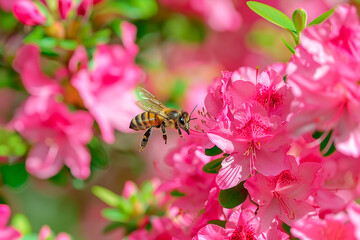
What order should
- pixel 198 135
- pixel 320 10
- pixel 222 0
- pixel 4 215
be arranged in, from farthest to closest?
pixel 320 10 → pixel 222 0 → pixel 4 215 → pixel 198 135

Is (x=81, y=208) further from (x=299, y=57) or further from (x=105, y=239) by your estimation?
(x=299, y=57)

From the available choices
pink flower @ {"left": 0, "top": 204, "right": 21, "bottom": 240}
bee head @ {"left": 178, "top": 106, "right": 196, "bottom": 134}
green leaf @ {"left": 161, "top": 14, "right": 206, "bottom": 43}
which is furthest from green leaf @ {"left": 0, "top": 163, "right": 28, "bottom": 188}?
green leaf @ {"left": 161, "top": 14, "right": 206, "bottom": 43}

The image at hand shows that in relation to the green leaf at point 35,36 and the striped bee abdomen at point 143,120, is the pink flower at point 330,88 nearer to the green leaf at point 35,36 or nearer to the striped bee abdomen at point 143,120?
the striped bee abdomen at point 143,120

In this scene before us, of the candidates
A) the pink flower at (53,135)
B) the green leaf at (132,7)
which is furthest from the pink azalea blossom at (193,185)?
the green leaf at (132,7)

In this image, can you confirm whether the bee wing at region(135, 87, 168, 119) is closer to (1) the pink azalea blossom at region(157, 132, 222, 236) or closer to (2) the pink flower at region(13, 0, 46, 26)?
(1) the pink azalea blossom at region(157, 132, 222, 236)

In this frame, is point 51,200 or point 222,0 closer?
point 222,0

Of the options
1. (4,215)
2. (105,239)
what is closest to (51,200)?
(105,239)

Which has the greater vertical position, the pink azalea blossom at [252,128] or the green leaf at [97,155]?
the pink azalea blossom at [252,128]
